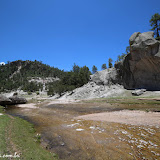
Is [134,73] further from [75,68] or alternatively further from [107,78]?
[75,68]

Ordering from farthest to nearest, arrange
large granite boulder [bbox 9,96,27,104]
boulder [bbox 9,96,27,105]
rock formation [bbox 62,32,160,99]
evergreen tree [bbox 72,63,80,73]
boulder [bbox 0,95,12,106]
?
1. evergreen tree [bbox 72,63,80,73]
2. large granite boulder [bbox 9,96,27,104]
3. boulder [bbox 9,96,27,105]
4. rock formation [bbox 62,32,160,99]
5. boulder [bbox 0,95,12,106]

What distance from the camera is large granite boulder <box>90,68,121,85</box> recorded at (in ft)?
194

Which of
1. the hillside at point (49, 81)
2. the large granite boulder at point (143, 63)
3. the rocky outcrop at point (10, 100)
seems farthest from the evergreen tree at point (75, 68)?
the rocky outcrop at point (10, 100)

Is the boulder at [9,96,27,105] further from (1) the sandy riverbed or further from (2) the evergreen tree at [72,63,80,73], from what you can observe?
(2) the evergreen tree at [72,63,80,73]

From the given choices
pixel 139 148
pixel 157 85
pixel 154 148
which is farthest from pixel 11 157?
pixel 157 85

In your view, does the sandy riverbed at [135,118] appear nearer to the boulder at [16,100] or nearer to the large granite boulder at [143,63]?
the large granite boulder at [143,63]

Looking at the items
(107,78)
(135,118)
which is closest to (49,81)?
(107,78)

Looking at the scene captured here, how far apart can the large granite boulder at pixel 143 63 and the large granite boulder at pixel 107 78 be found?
593 centimetres

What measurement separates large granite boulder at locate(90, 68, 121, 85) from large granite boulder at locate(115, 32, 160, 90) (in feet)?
19.5

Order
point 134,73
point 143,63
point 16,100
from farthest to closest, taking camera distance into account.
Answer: point 134,73 < point 143,63 < point 16,100

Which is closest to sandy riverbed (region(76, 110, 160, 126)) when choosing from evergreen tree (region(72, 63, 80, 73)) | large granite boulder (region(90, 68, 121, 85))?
large granite boulder (region(90, 68, 121, 85))

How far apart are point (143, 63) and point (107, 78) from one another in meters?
19.5

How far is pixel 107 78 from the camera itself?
61125 mm

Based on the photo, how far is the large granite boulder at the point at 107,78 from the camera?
2330 inches
